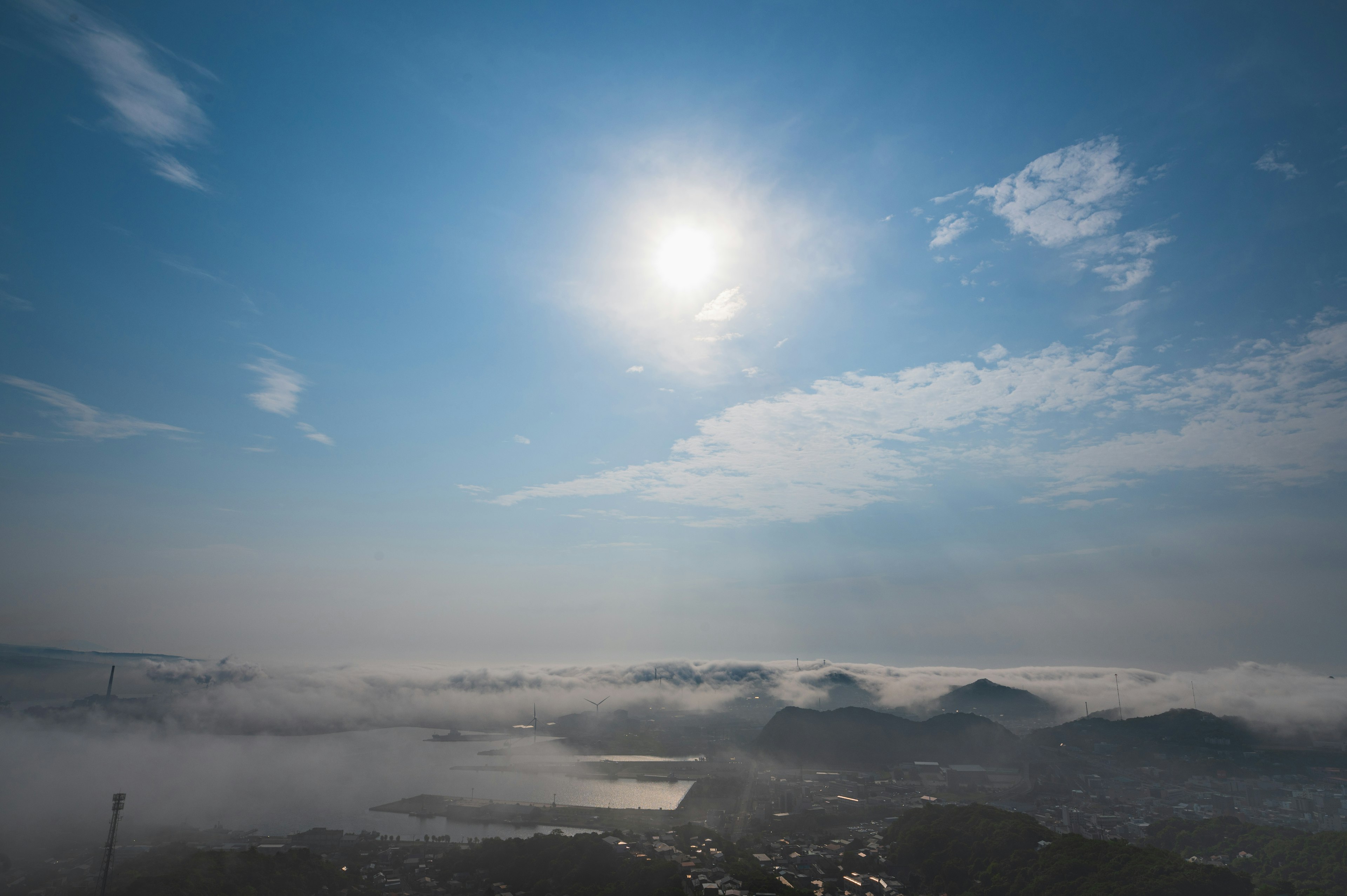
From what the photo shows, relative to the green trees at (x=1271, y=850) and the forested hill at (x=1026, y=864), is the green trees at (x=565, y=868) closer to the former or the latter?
the forested hill at (x=1026, y=864)

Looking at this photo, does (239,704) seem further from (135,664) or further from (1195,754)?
(1195,754)

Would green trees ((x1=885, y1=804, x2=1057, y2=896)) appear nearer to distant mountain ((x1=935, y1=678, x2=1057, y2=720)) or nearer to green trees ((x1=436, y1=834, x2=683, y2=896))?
green trees ((x1=436, y1=834, x2=683, y2=896))

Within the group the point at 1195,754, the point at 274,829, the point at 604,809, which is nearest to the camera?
the point at 274,829

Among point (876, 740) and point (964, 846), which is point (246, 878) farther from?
point (876, 740)

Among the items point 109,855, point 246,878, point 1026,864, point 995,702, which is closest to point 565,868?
point 246,878

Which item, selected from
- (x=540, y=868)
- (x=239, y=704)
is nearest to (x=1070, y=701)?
(x=540, y=868)

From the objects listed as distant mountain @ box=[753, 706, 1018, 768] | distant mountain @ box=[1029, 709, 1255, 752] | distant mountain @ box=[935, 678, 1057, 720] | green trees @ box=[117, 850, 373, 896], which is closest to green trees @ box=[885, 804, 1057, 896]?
green trees @ box=[117, 850, 373, 896]

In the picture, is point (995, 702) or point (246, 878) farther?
point (995, 702)
